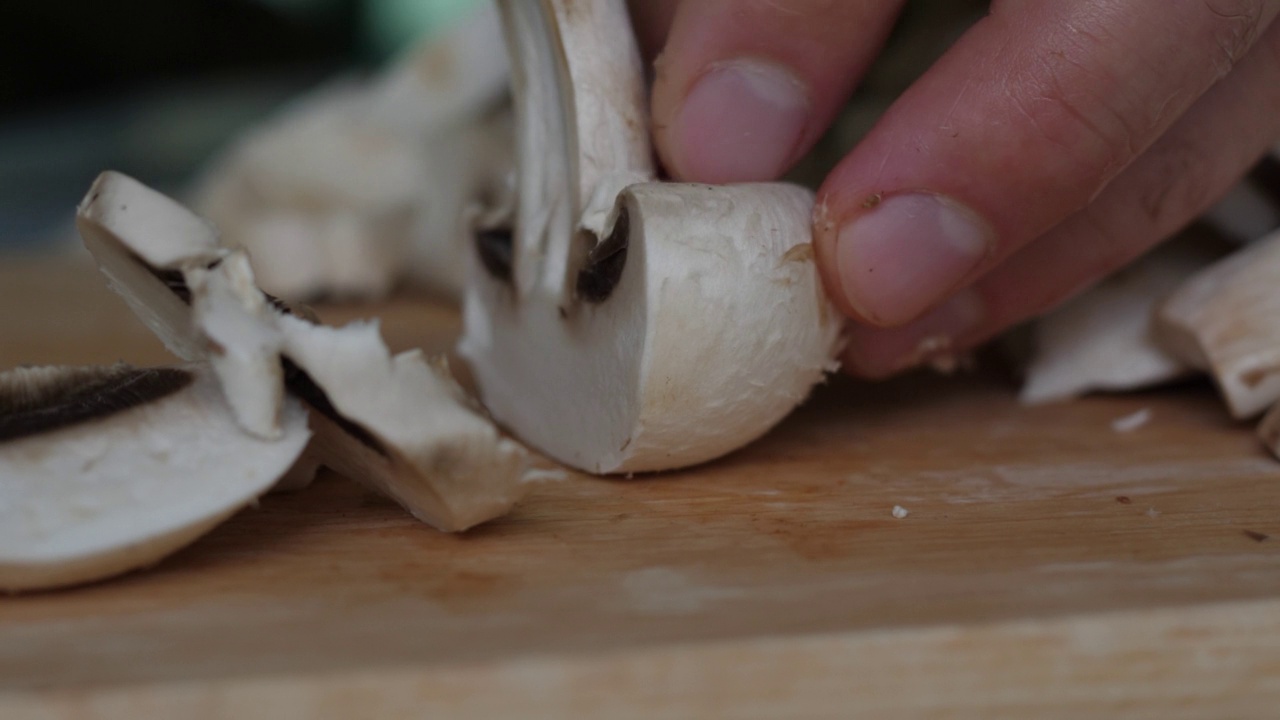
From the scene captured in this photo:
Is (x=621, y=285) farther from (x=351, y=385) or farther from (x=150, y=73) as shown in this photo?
(x=150, y=73)

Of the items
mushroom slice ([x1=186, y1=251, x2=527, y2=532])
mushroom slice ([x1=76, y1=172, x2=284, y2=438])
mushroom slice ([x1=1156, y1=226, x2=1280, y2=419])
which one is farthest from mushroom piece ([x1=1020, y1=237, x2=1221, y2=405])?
mushroom slice ([x1=76, y1=172, x2=284, y2=438])

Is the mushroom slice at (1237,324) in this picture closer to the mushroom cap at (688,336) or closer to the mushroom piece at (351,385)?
the mushroom cap at (688,336)

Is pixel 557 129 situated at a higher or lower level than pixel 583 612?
higher

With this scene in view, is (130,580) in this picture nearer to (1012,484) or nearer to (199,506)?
(199,506)

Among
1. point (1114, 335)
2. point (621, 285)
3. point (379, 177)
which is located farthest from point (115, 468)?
point (379, 177)

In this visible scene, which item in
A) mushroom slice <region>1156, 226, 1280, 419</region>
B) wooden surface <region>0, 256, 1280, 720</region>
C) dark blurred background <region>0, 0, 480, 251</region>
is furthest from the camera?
dark blurred background <region>0, 0, 480, 251</region>

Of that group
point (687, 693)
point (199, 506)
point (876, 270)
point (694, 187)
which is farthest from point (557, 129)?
point (687, 693)

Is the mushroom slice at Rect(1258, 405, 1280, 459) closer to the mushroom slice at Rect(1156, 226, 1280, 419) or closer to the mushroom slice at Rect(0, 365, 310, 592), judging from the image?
the mushroom slice at Rect(1156, 226, 1280, 419)
